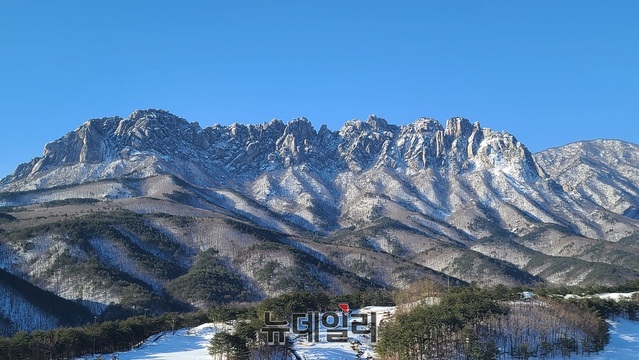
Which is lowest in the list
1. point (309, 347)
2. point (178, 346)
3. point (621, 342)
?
point (621, 342)

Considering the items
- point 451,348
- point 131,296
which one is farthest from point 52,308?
point 451,348

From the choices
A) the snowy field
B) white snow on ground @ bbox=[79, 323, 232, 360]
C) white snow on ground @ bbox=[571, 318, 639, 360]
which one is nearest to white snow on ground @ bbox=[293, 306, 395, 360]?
the snowy field

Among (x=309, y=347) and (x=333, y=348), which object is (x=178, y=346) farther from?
(x=333, y=348)

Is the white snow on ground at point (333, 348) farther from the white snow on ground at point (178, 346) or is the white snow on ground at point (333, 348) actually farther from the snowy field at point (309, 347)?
the white snow on ground at point (178, 346)

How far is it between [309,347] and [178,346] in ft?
85.4

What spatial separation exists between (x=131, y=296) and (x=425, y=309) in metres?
127


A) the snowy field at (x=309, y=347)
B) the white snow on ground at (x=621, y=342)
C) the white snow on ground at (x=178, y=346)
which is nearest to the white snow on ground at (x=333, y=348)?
the snowy field at (x=309, y=347)

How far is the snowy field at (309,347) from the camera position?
96438 millimetres

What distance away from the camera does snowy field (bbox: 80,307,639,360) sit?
96438 millimetres

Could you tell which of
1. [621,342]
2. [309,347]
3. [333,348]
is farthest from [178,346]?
[621,342]

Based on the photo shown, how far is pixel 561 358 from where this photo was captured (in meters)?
100

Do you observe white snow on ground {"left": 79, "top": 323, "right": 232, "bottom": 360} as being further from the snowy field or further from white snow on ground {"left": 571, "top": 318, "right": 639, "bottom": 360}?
white snow on ground {"left": 571, "top": 318, "right": 639, "bottom": 360}

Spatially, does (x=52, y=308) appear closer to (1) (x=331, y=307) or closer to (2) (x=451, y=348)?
(1) (x=331, y=307)

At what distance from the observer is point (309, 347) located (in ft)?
324
